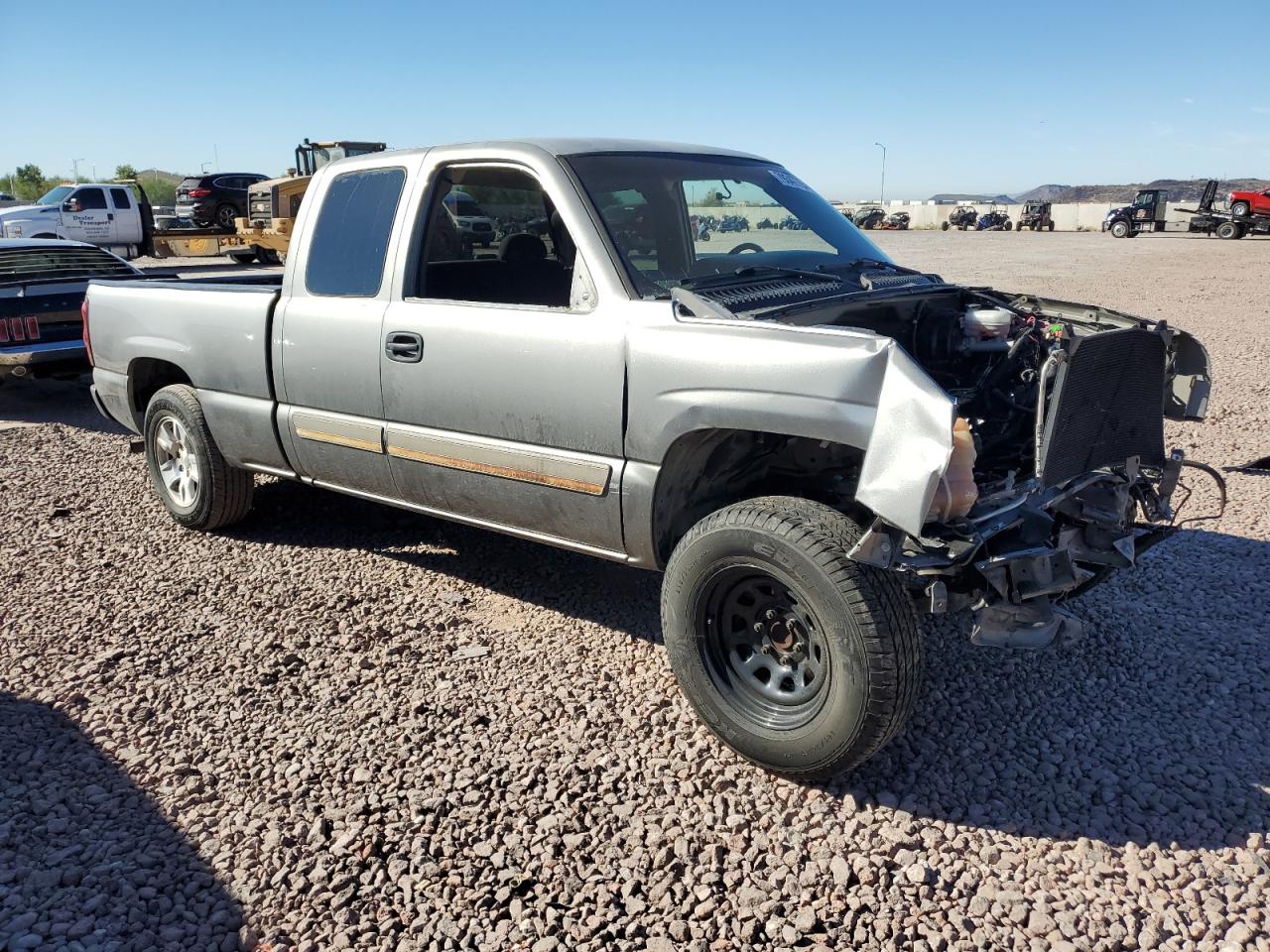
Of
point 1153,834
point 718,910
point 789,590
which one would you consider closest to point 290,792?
point 718,910

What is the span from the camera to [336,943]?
8.50 feet

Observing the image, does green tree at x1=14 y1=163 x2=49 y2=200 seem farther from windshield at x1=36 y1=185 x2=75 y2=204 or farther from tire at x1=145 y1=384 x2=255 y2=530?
tire at x1=145 y1=384 x2=255 y2=530

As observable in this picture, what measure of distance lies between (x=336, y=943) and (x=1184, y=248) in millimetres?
36255

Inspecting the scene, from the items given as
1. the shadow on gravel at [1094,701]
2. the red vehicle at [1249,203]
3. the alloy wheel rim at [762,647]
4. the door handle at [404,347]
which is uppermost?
the red vehicle at [1249,203]

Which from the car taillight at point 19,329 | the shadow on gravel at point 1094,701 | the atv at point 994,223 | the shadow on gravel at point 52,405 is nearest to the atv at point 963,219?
the atv at point 994,223

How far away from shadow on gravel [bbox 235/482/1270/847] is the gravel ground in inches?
0.6

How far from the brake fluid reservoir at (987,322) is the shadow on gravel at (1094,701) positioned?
51.6 inches

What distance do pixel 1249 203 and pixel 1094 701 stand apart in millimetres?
42025

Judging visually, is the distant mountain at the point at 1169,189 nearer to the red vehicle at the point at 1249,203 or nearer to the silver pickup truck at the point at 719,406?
the red vehicle at the point at 1249,203

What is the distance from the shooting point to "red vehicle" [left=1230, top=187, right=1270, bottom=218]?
37.6 meters

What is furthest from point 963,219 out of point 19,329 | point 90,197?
point 19,329

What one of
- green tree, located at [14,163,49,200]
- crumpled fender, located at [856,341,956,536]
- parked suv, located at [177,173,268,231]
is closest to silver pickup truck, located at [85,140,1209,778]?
crumpled fender, located at [856,341,956,536]

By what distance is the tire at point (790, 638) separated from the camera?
2994 mm

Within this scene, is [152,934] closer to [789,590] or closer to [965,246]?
[789,590]
